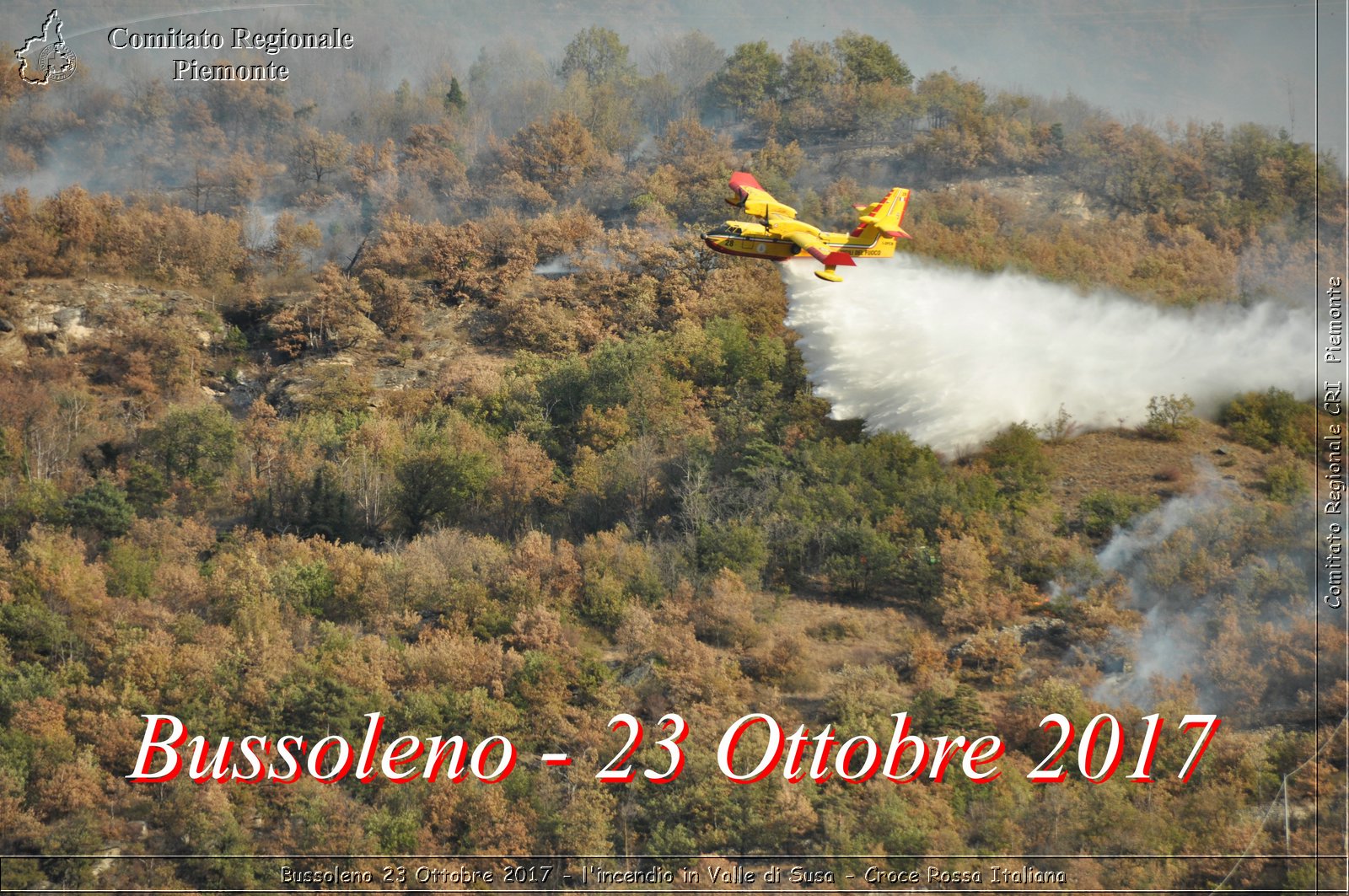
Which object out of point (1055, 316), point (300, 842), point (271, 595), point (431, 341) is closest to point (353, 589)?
point (271, 595)

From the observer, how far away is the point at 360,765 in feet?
121

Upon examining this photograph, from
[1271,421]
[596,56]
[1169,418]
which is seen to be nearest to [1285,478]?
[1271,421]

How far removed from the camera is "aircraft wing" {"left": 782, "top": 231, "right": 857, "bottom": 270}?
137ft

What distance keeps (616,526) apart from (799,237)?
32.6 feet

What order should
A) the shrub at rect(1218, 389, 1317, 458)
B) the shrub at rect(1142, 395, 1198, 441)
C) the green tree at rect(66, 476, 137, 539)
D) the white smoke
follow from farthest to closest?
the white smoke → the shrub at rect(1142, 395, 1198, 441) → the shrub at rect(1218, 389, 1317, 458) → the green tree at rect(66, 476, 137, 539)

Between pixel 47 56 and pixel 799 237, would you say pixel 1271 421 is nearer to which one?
pixel 799 237

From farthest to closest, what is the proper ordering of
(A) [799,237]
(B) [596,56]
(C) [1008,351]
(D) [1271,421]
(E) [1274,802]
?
(B) [596,56], (C) [1008,351], (D) [1271,421], (A) [799,237], (E) [1274,802]

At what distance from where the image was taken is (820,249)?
42312mm

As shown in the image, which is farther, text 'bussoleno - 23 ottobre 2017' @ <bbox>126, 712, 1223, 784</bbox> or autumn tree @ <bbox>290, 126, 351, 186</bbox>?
autumn tree @ <bbox>290, 126, 351, 186</bbox>

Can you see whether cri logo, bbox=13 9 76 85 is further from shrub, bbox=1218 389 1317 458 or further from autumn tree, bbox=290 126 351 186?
shrub, bbox=1218 389 1317 458

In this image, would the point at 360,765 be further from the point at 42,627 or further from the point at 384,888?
the point at 42,627

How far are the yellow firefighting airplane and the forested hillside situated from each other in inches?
252

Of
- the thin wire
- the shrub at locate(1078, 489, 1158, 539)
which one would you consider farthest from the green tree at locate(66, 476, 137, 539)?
the thin wire

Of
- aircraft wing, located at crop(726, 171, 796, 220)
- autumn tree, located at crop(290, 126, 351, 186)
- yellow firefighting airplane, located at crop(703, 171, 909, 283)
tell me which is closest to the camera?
yellow firefighting airplane, located at crop(703, 171, 909, 283)
